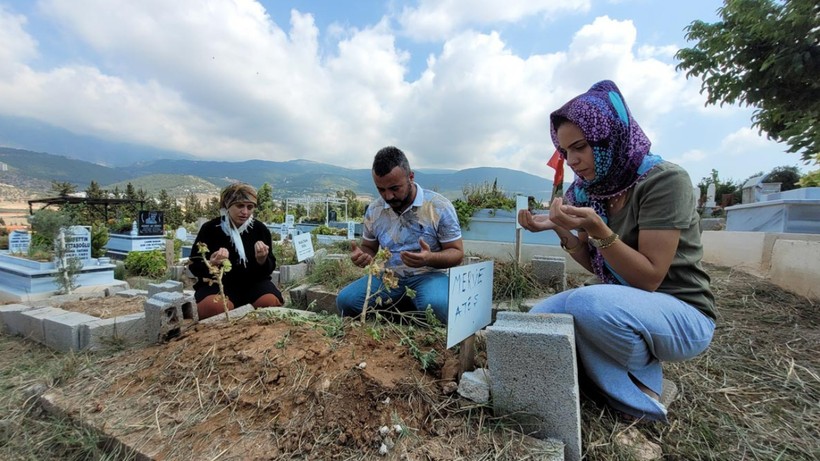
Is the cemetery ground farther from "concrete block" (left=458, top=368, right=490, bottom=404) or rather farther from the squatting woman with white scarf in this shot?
the squatting woman with white scarf

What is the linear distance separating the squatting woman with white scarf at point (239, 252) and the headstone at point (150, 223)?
448 inches

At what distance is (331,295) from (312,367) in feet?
8.29

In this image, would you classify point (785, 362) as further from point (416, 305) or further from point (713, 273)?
point (713, 273)

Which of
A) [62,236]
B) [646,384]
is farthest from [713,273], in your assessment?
[62,236]

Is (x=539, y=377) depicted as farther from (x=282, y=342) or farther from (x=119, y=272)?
(x=119, y=272)

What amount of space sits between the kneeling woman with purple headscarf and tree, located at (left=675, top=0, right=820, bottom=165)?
19.8 feet

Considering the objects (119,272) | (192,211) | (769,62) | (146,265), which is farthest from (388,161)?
(192,211)

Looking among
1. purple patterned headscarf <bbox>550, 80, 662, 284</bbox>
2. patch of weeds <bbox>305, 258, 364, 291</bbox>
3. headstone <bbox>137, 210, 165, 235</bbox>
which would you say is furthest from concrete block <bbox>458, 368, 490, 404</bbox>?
headstone <bbox>137, 210, 165, 235</bbox>

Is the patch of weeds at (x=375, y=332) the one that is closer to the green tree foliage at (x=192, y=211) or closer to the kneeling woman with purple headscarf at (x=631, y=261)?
the kneeling woman with purple headscarf at (x=631, y=261)

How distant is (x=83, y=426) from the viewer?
1.41 meters

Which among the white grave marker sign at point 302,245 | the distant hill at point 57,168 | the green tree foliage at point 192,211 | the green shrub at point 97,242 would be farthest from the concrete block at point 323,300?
the distant hill at point 57,168

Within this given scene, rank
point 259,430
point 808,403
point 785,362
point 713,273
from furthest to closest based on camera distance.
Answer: point 713,273 < point 785,362 < point 808,403 < point 259,430

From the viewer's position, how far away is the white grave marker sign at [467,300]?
1327 millimetres

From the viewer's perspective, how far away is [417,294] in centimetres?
254
